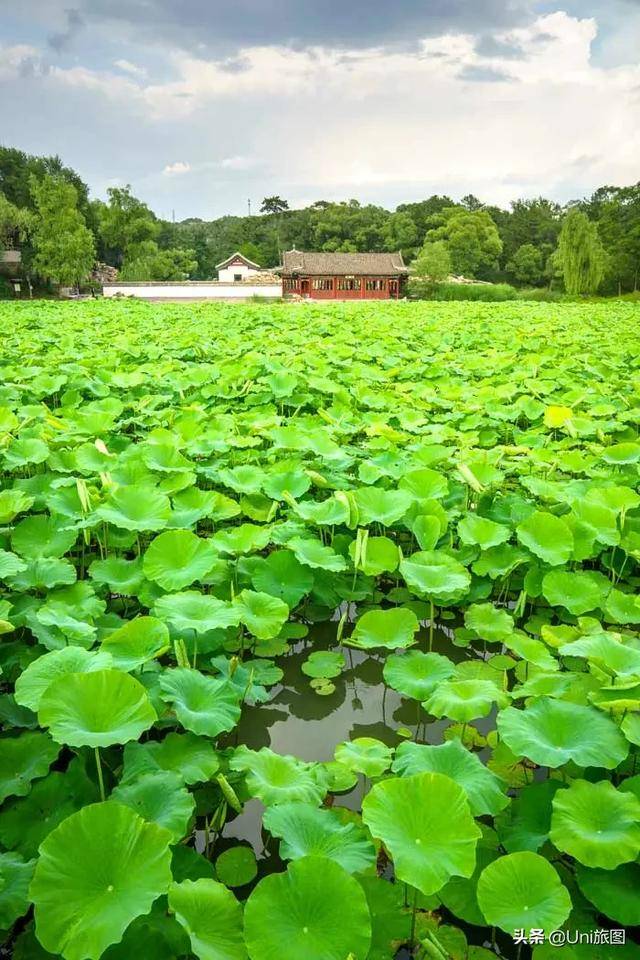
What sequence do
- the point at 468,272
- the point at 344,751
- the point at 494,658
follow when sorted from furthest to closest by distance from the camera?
the point at 468,272
the point at 494,658
the point at 344,751

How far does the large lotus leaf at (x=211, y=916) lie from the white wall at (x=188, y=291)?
1350 inches

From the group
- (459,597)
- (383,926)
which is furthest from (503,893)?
(459,597)

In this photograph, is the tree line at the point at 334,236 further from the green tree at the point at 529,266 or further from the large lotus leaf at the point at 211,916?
the large lotus leaf at the point at 211,916

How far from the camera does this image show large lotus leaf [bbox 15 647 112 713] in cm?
134

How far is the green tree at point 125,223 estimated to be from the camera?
39.5 metres

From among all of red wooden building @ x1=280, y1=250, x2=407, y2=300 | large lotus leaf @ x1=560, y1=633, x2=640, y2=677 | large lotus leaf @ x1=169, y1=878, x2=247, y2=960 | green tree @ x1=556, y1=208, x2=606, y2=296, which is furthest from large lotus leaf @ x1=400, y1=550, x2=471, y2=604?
red wooden building @ x1=280, y1=250, x2=407, y2=300

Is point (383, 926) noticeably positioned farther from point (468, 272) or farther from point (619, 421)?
A: point (468, 272)

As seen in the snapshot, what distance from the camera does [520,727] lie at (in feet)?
4.21

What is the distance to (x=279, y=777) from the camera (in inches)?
50.9

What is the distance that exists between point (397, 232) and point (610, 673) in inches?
2126

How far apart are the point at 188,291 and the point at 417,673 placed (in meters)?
35.7

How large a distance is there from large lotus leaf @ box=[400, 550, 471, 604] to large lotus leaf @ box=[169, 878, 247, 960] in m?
1.01

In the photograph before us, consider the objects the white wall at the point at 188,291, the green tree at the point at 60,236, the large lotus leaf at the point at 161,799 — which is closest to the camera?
the large lotus leaf at the point at 161,799

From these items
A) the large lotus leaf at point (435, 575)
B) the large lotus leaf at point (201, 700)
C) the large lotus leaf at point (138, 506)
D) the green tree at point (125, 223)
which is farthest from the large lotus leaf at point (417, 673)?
the green tree at point (125, 223)
